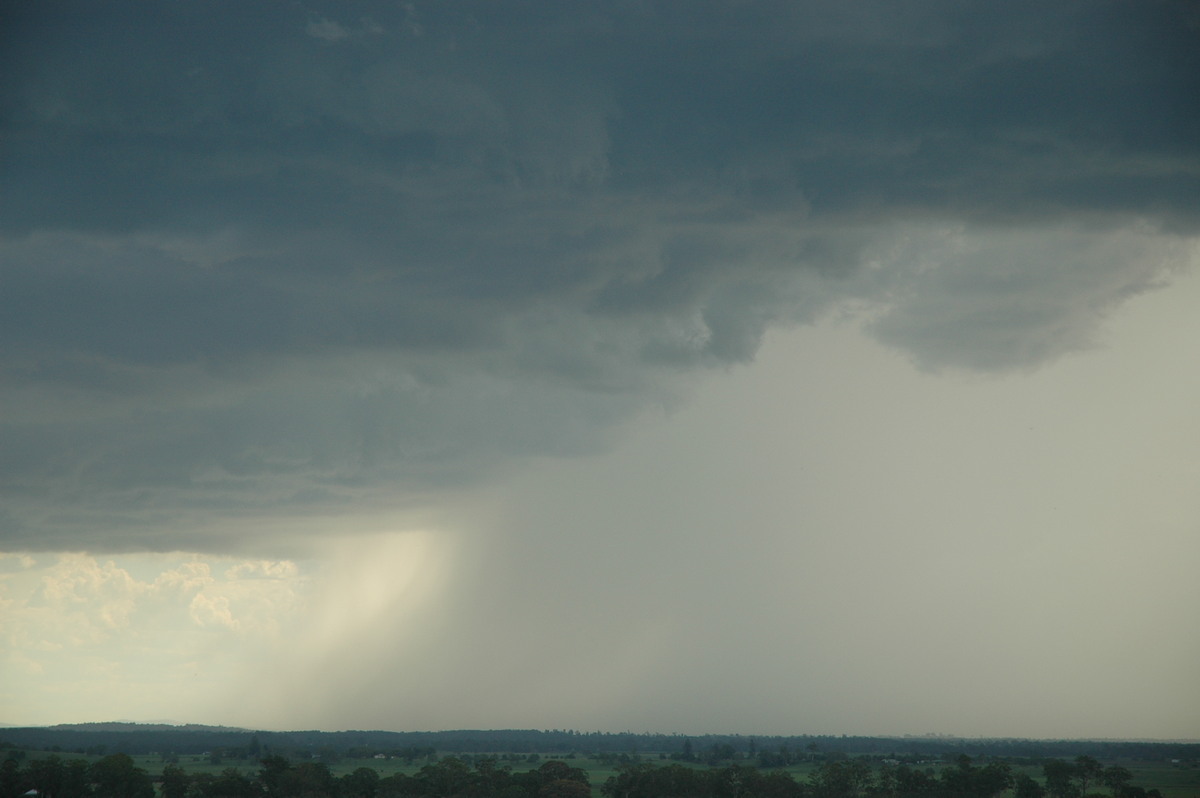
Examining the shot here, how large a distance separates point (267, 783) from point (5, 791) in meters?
41.7

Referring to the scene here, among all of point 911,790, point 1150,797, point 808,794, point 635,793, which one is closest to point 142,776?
point 635,793

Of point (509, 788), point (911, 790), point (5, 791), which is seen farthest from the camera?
point (911, 790)

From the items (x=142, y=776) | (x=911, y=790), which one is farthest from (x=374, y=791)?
(x=911, y=790)

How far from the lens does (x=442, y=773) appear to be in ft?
650

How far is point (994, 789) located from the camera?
651ft

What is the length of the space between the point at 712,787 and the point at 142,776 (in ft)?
325

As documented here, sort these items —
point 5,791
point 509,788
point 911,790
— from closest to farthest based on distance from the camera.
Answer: point 5,791
point 509,788
point 911,790

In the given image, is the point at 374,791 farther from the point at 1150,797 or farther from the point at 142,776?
the point at 1150,797

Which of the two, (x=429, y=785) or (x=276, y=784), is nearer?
(x=276, y=784)

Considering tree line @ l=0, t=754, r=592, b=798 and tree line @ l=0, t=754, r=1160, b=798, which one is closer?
tree line @ l=0, t=754, r=592, b=798

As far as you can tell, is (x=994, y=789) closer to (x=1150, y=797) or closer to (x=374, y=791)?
(x=1150, y=797)

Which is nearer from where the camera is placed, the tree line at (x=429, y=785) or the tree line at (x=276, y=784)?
the tree line at (x=276, y=784)

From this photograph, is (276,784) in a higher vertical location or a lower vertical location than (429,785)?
higher

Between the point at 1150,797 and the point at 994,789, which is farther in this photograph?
the point at 994,789
